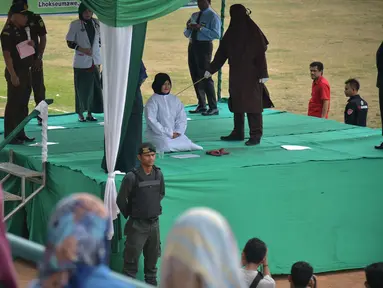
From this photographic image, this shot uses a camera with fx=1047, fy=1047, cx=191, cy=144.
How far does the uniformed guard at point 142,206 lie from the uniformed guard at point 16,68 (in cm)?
251

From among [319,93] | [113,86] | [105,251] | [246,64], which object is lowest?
[319,93]

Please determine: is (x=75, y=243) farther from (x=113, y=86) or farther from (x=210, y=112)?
(x=210, y=112)

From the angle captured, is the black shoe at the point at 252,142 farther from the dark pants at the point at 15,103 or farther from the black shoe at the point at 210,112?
the black shoe at the point at 210,112

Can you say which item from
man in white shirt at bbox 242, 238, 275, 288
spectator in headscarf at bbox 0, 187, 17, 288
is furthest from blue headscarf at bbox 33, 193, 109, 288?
man in white shirt at bbox 242, 238, 275, 288

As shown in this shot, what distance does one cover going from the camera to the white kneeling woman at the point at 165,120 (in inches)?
367

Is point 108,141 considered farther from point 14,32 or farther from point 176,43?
point 176,43

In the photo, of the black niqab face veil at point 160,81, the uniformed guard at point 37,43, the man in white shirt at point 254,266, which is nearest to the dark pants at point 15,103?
the uniformed guard at point 37,43

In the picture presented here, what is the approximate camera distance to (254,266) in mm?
6301

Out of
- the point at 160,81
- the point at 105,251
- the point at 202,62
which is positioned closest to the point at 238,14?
the point at 160,81

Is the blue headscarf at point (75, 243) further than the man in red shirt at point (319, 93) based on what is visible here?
No

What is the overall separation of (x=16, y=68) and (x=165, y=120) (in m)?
1.71

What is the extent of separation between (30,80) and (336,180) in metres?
3.23

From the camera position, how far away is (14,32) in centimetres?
1009

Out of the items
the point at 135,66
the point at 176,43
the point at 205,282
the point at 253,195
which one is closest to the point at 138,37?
the point at 135,66
